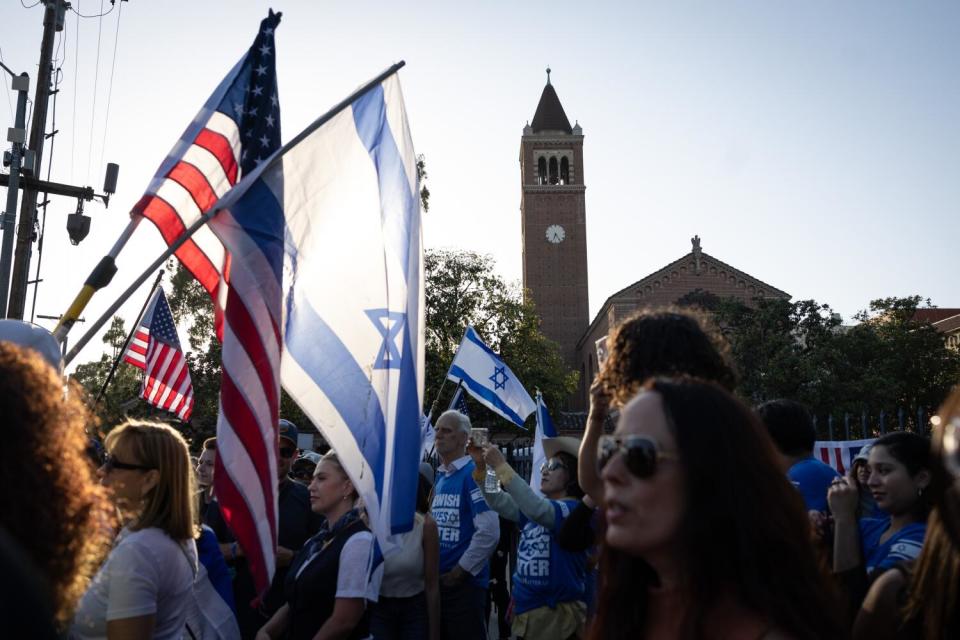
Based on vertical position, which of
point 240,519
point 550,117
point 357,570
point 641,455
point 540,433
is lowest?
point 357,570

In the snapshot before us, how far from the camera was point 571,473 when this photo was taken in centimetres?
541

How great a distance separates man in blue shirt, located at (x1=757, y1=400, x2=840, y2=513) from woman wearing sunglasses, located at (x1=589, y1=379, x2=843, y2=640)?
7.36 ft

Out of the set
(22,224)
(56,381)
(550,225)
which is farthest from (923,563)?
(550,225)

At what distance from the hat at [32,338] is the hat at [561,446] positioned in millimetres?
3169

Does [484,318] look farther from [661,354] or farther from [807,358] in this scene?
[661,354]

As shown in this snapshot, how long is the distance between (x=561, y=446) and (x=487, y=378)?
4021mm

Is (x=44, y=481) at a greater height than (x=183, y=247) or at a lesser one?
lesser

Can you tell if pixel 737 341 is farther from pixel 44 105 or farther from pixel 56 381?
pixel 56 381

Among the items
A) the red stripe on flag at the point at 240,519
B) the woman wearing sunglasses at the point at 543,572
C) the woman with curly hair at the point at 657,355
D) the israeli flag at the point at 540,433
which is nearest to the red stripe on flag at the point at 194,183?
the red stripe on flag at the point at 240,519

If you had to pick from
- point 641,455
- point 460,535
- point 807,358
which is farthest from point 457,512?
point 807,358

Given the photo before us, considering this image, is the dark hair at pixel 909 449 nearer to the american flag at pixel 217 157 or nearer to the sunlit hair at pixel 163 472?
the sunlit hair at pixel 163 472

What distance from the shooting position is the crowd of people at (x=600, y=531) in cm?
158

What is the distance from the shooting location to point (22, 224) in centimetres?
1452

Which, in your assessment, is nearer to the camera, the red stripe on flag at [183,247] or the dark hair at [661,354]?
the dark hair at [661,354]
